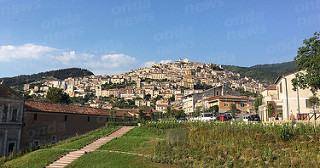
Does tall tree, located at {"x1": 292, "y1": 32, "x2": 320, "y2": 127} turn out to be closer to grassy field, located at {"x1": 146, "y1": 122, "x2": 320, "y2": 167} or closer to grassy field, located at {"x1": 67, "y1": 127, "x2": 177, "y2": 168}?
grassy field, located at {"x1": 146, "y1": 122, "x2": 320, "y2": 167}

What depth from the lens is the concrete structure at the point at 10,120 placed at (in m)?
32.9

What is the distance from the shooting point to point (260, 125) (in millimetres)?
23078

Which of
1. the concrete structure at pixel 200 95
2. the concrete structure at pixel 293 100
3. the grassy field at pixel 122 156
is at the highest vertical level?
the concrete structure at pixel 200 95

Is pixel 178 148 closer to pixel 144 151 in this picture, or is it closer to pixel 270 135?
pixel 144 151

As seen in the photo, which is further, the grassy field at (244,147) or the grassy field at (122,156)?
the grassy field at (122,156)

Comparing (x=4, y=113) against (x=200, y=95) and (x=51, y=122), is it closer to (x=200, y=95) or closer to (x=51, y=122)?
(x=51, y=122)

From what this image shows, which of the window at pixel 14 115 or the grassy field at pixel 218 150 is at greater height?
the window at pixel 14 115

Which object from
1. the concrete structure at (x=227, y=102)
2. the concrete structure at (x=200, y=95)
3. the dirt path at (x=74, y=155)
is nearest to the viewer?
the dirt path at (x=74, y=155)

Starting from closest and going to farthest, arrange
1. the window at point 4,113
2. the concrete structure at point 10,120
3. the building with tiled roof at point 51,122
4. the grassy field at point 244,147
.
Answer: the grassy field at point 244,147
the concrete structure at point 10,120
the window at point 4,113
the building with tiled roof at point 51,122

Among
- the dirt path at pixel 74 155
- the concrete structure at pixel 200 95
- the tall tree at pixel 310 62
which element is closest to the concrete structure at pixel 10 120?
the dirt path at pixel 74 155

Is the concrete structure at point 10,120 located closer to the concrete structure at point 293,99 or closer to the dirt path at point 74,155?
the dirt path at point 74,155

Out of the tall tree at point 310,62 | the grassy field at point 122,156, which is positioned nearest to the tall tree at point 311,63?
the tall tree at point 310,62

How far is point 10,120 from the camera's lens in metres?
34.0

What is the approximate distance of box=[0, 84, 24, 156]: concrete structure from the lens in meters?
32.9
